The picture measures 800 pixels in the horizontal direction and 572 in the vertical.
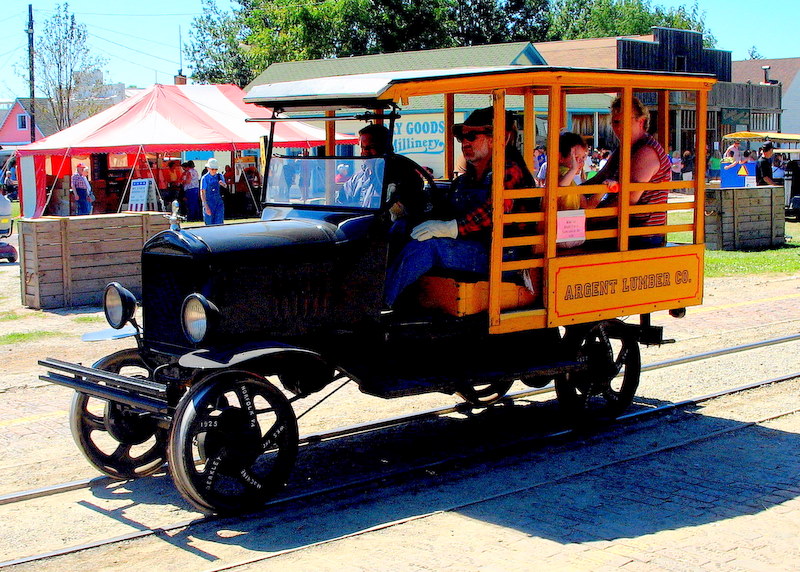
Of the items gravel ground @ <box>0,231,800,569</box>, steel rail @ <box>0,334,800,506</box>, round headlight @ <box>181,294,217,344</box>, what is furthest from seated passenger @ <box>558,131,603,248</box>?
round headlight @ <box>181,294,217,344</box>

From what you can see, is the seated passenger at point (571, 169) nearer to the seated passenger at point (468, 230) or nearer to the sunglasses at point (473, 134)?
the seated passenger at point (468, 230)

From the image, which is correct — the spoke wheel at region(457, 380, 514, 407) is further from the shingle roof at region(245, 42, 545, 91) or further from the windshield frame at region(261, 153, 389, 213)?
the shingle roof at region(245, 42, 545, 91)

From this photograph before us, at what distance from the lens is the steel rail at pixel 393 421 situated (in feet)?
19.4

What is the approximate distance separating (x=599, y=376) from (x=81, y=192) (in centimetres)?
1911

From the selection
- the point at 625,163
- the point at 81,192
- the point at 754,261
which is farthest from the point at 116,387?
the point at 81,192

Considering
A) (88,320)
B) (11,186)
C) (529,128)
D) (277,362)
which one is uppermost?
(11,186)

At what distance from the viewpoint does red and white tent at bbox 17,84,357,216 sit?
2202 cm

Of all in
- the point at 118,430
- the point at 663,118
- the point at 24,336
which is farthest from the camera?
the point at 24,336

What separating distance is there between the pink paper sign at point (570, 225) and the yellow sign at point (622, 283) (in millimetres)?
148

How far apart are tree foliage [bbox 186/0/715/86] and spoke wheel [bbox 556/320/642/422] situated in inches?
1561

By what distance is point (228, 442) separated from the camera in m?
5.48

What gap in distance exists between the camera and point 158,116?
2289cm

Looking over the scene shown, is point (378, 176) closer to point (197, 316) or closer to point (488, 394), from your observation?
point (197, 316)

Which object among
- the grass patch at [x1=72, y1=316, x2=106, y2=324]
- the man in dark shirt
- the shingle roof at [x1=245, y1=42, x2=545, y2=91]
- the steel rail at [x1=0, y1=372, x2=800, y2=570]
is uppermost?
the shingle roof at [x1=245, y1=42, x2=545, y2=91]
